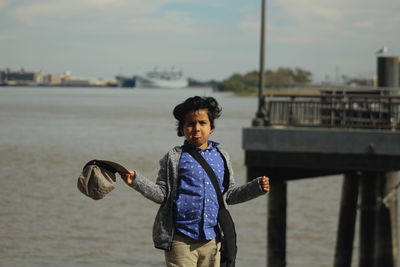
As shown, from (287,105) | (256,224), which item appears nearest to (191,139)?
(287,105)

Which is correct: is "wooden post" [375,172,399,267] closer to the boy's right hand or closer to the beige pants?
the beige pants

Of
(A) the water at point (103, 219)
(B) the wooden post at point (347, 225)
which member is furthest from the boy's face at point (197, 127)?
(A) the water at point (103, 219)

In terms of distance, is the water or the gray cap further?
the water

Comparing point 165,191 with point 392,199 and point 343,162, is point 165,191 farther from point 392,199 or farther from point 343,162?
point 392,199

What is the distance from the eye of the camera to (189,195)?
5258mm

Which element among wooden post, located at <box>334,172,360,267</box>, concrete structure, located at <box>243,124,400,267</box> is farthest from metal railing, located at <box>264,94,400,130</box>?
wooden post, located at <box>334,172,360,267</box>

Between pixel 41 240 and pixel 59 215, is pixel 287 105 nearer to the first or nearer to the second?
pixel 41 240

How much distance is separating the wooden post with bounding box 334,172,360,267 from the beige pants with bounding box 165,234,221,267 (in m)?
11.8

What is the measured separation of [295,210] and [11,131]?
4376cm

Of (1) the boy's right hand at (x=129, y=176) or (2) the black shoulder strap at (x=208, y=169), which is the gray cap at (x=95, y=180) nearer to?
(1) the boy's right hand at (x=129, y=176)

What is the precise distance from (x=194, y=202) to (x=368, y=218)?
11.9 m

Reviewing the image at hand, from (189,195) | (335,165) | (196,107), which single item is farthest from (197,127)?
(335,165)

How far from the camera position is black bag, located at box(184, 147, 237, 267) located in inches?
207

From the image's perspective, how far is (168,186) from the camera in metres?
5.27
